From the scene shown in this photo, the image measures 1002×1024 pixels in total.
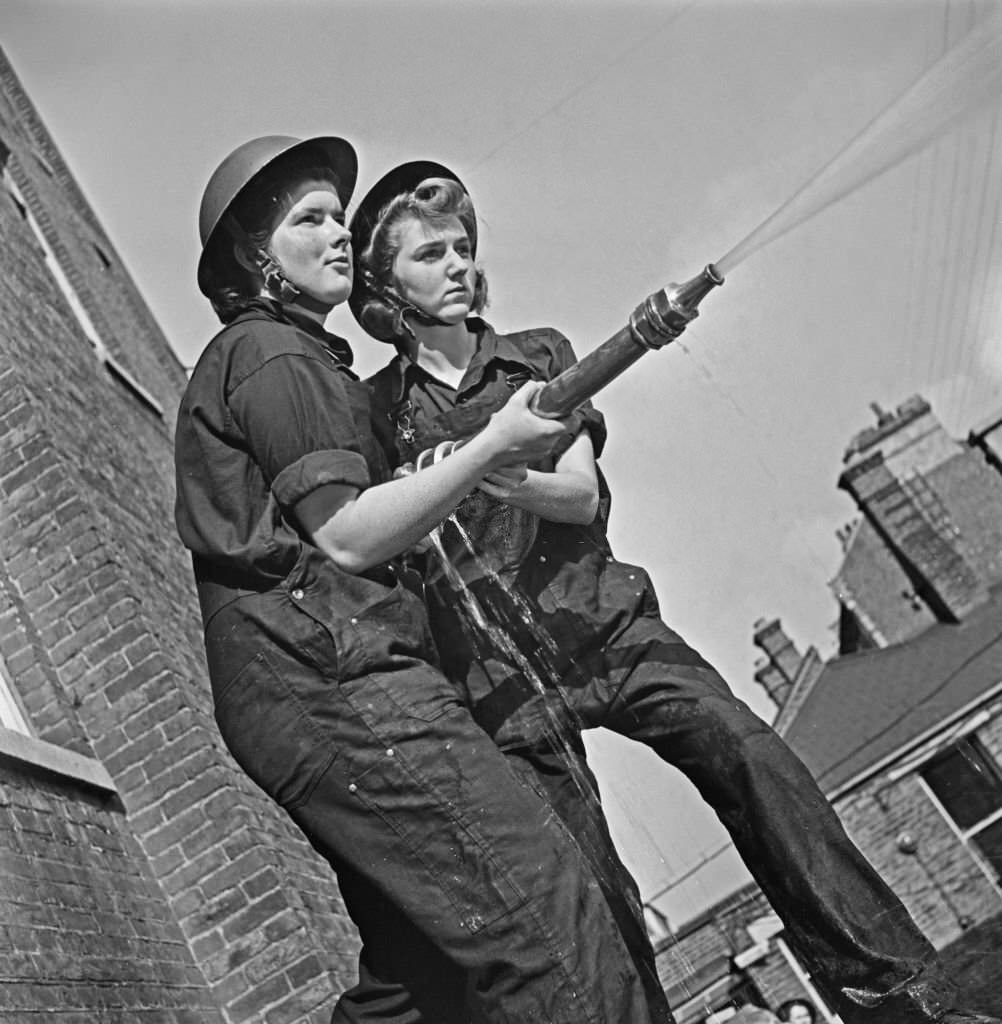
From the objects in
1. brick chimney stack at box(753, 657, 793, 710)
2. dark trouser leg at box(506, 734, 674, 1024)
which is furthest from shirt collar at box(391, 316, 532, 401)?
brick chimney stack at box(753, 657, 793, 710)

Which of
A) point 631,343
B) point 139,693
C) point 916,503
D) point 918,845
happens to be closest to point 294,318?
point 631,343

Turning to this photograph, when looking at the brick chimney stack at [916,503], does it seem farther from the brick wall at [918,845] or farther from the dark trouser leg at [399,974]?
the dark trouser leg at [399,974]

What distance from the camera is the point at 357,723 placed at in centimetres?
275

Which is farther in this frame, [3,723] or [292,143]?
[3,723]

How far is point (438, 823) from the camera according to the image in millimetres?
2732

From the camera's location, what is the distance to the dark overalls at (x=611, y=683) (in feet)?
9.68

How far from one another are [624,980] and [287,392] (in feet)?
3.85

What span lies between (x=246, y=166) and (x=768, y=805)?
1.58 metres

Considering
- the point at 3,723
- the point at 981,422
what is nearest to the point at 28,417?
the point at 3,723

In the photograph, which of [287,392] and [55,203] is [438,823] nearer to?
[287,392]

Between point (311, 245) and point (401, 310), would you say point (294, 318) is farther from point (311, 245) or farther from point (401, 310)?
point (401, 310)

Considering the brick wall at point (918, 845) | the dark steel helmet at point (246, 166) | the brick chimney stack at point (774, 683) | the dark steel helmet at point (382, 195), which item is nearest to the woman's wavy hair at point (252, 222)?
the dark steel helmet at point (246, 166)

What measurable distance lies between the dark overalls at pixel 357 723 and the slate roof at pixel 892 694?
1175cm

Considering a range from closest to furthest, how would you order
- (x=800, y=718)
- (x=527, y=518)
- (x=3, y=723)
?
(x=527, y=518), (x=3, y=723), (x=800, y=718)
